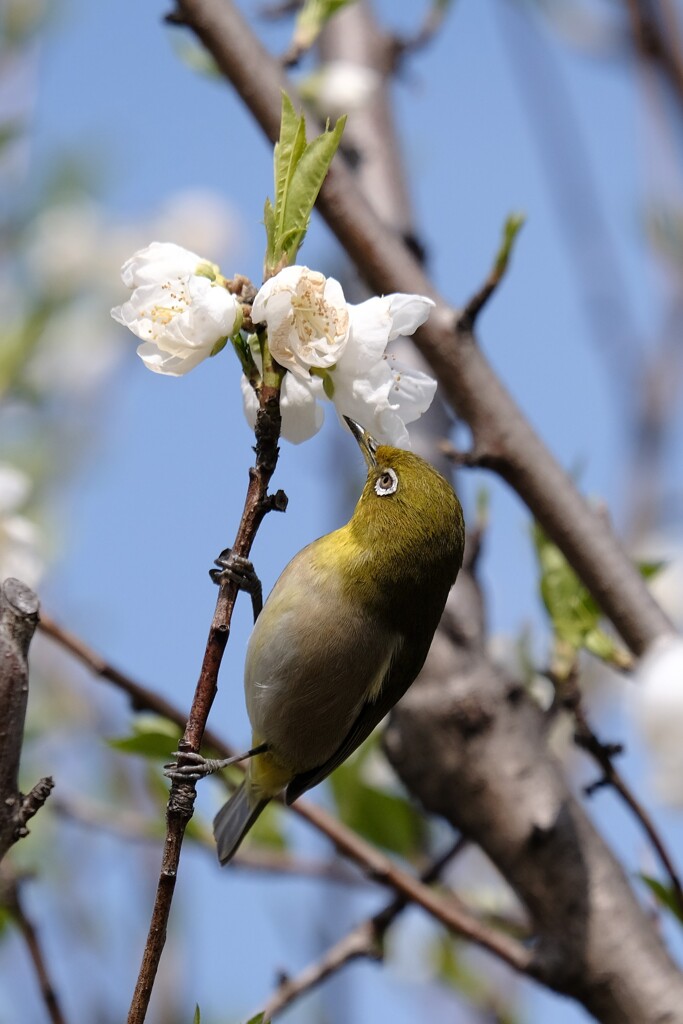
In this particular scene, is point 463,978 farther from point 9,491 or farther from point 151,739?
point 9,491

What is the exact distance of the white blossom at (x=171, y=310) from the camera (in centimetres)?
188

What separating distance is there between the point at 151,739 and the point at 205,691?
1.30 m

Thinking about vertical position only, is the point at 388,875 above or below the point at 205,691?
below

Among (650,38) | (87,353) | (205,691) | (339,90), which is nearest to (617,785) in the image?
(205,691)

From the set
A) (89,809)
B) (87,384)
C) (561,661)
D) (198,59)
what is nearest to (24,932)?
(89,809)

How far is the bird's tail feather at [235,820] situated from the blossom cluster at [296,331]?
1069 millimetres

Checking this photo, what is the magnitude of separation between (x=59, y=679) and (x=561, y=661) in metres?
2.88

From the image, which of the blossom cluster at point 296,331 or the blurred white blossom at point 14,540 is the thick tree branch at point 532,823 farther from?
the blossom cluster at point 296,331

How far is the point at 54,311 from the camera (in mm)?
3840

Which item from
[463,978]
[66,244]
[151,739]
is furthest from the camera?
[66,244]

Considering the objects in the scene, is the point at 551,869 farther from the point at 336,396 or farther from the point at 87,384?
the point at 87,384

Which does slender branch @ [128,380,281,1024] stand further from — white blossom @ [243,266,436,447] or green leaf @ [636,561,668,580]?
green leaf @ [636,561,668,580]

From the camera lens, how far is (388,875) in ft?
9.40

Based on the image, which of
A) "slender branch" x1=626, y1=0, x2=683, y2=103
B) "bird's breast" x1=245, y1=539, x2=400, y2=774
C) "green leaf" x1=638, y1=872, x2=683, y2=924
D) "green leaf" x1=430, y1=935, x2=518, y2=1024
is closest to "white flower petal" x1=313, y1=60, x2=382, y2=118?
"slender branch" x1=626, y1=0, x2=683, y2=103
